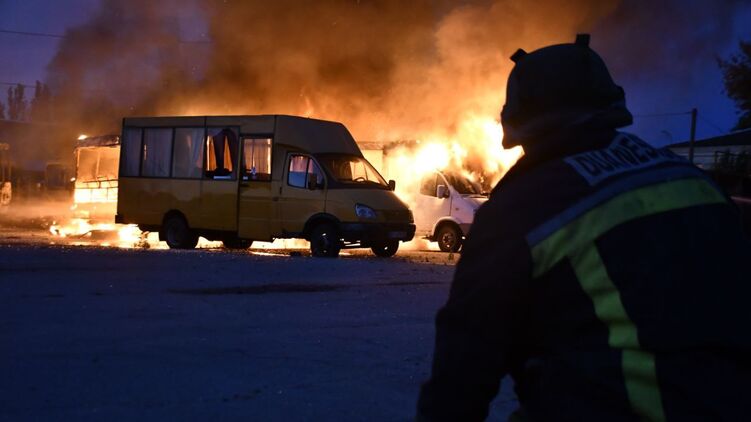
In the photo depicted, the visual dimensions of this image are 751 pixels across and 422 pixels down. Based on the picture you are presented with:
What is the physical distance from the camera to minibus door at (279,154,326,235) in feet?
52.9

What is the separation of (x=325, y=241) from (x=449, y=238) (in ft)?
13.3

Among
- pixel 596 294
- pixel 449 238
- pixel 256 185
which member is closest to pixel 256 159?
pixel 256 185

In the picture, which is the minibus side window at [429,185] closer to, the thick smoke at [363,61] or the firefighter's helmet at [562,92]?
the thick smoke at [363,61]

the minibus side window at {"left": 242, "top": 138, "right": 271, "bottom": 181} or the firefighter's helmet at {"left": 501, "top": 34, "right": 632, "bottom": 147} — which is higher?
the minibus side window at {"left": 242, "top": 138, "right": 271, "bottom": 181}

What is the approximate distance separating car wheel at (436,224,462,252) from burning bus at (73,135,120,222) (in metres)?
9.65

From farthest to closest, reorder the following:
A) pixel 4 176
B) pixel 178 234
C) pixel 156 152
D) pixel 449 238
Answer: pixel 4 176
pixel 449 238
pixel 156 152
pixel 178 234

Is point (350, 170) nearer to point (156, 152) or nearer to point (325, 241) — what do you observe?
point (325, 241)

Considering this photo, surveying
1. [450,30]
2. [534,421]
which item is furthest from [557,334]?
[450,30]

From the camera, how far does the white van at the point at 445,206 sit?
18875 millimetres

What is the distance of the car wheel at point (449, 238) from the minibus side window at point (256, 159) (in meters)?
4.46

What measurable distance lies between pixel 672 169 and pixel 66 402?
416cm

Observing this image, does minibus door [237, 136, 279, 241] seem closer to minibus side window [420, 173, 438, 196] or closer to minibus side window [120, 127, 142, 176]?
minibus side window [120, 127, 142, 176]

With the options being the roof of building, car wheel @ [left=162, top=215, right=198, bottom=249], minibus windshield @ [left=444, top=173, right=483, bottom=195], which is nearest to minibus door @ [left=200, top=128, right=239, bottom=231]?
car wheel @ [left=162, top=215, right=198, bottom=249]

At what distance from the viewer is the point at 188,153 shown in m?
18.2
